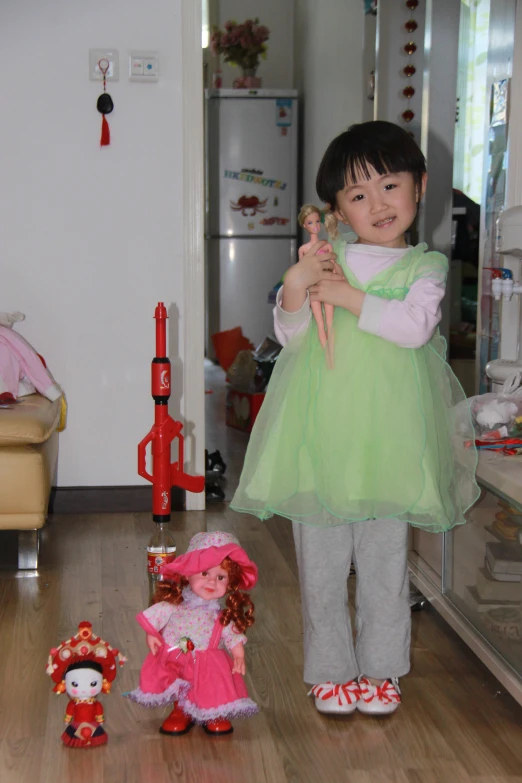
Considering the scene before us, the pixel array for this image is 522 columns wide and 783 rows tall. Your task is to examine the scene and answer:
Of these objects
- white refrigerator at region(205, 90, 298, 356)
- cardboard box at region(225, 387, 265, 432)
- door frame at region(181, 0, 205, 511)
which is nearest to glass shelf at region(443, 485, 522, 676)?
door frame at region(181, 0, 205, 511)

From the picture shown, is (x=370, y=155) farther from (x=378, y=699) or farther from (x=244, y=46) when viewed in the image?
(x=244, y=46)

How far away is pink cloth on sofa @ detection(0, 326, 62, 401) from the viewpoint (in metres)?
3.05

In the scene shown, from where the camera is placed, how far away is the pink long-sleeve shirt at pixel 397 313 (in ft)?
5.65

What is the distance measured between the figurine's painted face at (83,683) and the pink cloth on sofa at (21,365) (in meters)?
1.47

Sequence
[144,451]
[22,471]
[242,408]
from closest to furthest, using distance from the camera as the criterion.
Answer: [144,451] < [22,471] < [242,408]

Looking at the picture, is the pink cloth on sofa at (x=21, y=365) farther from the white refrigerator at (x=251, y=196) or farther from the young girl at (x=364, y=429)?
the white refrigerator at (x=251, y=196)

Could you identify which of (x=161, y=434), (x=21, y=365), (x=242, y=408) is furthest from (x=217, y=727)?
(x=242, y=408)

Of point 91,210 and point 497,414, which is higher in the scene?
point 91,210

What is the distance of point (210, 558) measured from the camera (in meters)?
1.71

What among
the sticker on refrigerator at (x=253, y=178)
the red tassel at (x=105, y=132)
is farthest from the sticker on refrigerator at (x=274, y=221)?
the red tassel at (x=105, y=132)

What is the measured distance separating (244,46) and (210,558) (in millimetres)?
5833

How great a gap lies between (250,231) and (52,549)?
13.9ft

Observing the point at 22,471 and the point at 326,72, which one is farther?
the point at 326,72

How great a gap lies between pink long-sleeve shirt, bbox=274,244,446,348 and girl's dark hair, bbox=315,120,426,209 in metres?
0.15
